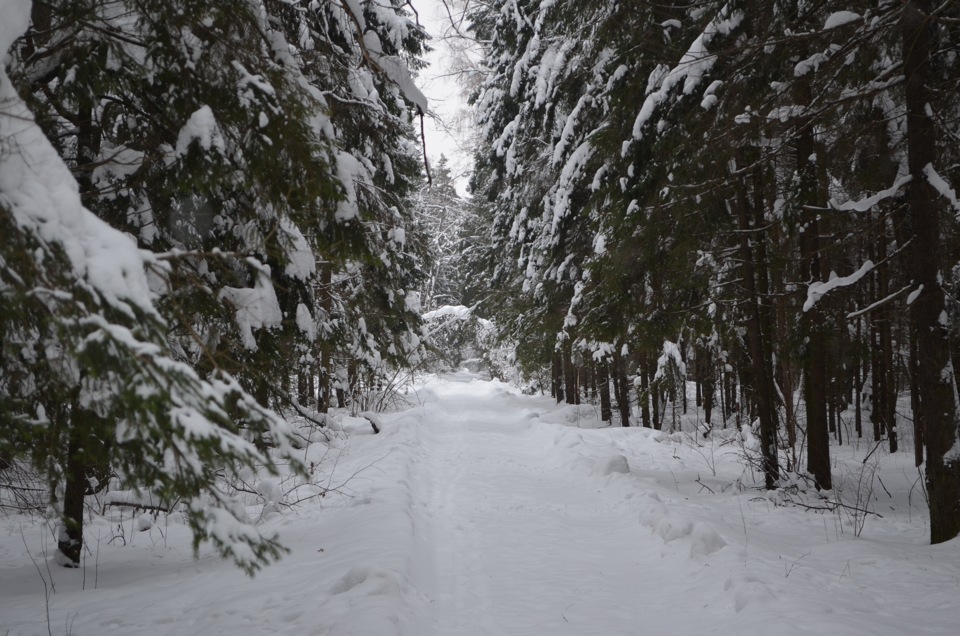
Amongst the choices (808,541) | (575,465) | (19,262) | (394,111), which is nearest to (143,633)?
(19,262)

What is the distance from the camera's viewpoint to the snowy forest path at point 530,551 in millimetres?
4211

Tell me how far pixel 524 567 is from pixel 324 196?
3906mm

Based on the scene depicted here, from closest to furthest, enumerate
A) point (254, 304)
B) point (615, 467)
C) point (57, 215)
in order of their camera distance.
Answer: point (57, 215)
point (254, 304)
point (615, 467)

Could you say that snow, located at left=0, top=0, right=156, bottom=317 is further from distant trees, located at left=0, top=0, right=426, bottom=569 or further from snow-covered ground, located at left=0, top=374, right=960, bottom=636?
snow-covered ground, located at left=0, top=374, right=960, bottom=636

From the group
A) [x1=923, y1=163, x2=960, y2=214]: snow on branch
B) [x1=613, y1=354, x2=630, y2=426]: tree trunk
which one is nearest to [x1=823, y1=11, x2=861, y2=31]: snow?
[x1=923, y1=163, x2=960, y2=214]: snow on branch

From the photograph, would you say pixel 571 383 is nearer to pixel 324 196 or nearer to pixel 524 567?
pixel 524 567

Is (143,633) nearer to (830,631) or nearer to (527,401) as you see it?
(830,631)

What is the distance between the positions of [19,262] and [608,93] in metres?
8.08

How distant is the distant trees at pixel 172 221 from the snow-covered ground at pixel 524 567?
710 mm

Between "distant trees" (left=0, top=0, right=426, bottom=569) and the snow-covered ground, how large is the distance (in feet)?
2.33

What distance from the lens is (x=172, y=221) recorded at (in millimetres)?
4832

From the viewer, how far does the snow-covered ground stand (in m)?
3.81

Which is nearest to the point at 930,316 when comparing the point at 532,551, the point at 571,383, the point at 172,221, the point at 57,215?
the point at 532,551

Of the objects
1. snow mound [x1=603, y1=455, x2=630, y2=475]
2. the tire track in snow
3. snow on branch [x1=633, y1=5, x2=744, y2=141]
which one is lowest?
the tire track in snow
